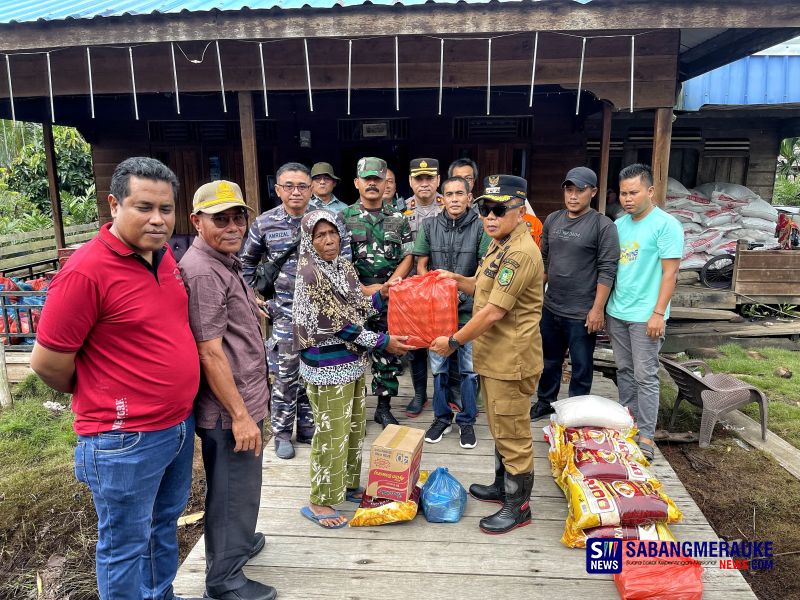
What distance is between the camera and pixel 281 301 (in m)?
3.90

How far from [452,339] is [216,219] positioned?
4.93 feet

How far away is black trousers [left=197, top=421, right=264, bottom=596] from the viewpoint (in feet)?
7.85

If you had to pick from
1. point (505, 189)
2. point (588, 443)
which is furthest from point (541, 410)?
point (505, 189)

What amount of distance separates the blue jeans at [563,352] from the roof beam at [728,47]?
11.2 feet

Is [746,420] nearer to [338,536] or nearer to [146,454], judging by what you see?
[338,536]

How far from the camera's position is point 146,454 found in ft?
6.69

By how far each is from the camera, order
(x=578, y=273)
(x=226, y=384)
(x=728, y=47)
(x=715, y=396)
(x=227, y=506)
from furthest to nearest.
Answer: (x=728, y=47)
(x=715, y=396)
(x=578, y=273)
(x=227, y=506)
(x=226, y=384)

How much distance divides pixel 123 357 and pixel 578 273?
3.24 metres

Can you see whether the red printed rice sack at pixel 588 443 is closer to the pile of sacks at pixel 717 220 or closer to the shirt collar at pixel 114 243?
the shirt collar at pixel 114 243

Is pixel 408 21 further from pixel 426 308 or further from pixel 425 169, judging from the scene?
pixel 426 308

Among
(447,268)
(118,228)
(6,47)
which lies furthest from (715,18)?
(6,47)

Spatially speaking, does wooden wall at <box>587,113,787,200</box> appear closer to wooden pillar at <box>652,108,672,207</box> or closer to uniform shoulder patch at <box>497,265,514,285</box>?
wooden pillar at <box>652,108,672,207</box>

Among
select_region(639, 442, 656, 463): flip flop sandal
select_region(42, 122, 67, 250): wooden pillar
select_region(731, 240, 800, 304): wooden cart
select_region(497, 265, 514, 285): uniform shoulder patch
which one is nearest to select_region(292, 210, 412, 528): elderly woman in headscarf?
select_region(497, 265, 514, 285): uniform shoulder patch

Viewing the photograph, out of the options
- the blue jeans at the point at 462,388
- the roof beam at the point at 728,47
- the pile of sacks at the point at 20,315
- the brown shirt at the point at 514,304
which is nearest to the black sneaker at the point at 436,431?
the blue jeans at the point at 462,388
